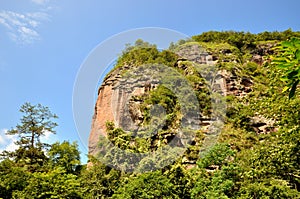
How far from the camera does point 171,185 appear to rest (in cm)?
1350

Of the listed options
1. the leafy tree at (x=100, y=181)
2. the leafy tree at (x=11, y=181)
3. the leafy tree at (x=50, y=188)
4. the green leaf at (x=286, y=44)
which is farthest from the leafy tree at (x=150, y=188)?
the green leaf at (x=286, y=44)

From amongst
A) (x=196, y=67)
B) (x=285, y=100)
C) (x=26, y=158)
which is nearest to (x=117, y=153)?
(x=26, y=158)

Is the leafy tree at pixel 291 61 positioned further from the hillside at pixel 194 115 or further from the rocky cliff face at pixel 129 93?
the rocky cliff face at pixel 129 93

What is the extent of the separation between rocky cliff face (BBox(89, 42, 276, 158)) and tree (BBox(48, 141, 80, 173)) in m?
1.44

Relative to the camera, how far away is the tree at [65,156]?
2116cm

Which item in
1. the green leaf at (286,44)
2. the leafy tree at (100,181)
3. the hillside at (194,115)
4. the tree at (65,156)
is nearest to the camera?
the green leaf at (286,44)

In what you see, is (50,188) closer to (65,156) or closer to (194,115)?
(65,156)

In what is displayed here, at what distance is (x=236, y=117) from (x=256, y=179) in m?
10.5

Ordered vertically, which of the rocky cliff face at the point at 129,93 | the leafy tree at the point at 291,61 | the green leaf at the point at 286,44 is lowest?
the leafy tree at the point at 291,61

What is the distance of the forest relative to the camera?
279 inches

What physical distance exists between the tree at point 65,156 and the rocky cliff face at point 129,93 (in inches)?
56.6

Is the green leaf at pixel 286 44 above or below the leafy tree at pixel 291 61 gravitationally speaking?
above

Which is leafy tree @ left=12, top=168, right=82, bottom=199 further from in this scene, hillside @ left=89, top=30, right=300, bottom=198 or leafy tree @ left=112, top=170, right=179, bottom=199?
hillside @ left=89, top=30, right=300, bottom=198

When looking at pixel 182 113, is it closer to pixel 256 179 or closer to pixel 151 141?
pixel 151 141
